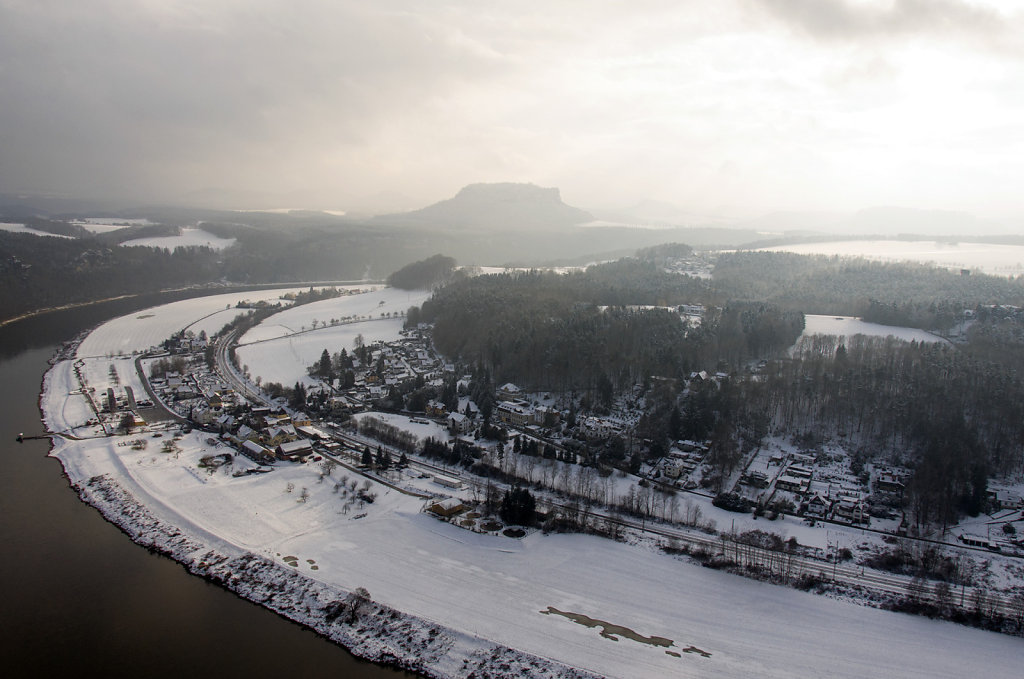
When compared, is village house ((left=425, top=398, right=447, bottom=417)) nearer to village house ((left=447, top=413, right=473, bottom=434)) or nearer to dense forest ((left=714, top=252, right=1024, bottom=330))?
village house ((left=447, top=413, right=473, bottom=434))

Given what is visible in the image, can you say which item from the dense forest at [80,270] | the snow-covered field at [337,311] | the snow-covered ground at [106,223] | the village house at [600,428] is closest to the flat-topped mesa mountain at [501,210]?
the snow-covered ground at [106,223]

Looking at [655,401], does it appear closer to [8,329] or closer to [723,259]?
[723,259]

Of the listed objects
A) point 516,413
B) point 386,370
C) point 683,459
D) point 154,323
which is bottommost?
point 683,459

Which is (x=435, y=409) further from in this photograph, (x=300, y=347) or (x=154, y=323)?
(x=154, y=323)

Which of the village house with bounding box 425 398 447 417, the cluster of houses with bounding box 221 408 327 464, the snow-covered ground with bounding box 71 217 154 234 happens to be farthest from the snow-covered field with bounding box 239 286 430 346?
the snow-covered ground with bounding box 71 217 154 234

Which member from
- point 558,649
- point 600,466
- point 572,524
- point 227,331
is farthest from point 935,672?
point 227,331

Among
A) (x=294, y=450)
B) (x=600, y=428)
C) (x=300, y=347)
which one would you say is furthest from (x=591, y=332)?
(x=300, y=347)

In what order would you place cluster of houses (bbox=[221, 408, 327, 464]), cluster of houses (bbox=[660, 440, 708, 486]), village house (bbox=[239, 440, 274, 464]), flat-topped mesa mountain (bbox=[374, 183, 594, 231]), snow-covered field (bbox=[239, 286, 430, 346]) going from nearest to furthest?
cluster of houses (bbox=[660, 440, 708, 486]) → village house (bbox=[239, 440, 274, 464]) → cluster of houses (bbox=[221, 408, 327, 464]) → snow-covered field (bbox=[239, 286, 430, 346]) → flat-topped mesa mountain (bbox=[374, 183, 594, 231])
